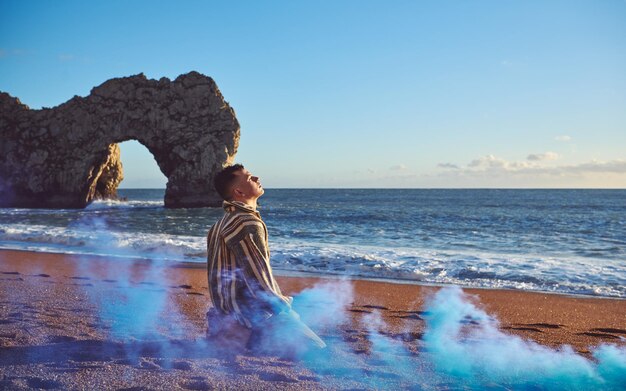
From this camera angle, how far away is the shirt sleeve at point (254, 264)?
3.89 m

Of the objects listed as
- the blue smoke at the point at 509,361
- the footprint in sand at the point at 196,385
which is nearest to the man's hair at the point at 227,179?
the footprint in sand at the point at 196,385

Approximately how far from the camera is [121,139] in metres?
46.5

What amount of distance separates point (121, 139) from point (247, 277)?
46.6 metres

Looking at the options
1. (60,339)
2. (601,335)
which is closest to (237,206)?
(60,339)

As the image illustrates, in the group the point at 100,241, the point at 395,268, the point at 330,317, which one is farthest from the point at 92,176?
the point at 330,317

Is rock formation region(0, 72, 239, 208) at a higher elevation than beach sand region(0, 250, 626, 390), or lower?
higher

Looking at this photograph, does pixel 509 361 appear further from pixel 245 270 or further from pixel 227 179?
pixel 227 179

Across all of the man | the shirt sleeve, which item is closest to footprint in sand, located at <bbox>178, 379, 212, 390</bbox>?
the man

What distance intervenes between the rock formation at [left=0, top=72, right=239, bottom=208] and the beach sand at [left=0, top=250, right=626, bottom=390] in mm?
38950

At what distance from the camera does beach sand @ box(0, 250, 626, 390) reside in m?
3.43

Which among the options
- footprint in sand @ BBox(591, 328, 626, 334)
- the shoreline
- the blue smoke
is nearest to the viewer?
the blue smoke

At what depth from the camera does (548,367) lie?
3979 millimetres

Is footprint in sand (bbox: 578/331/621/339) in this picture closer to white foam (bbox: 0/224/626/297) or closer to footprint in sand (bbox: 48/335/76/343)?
white foam (bbox: 0/224/626/297)

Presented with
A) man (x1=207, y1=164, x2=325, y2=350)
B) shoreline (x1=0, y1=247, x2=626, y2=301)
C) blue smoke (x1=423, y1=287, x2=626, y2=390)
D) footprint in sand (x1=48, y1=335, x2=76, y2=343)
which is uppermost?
man (x1=207, y1=164, x2=325, y2=350)
